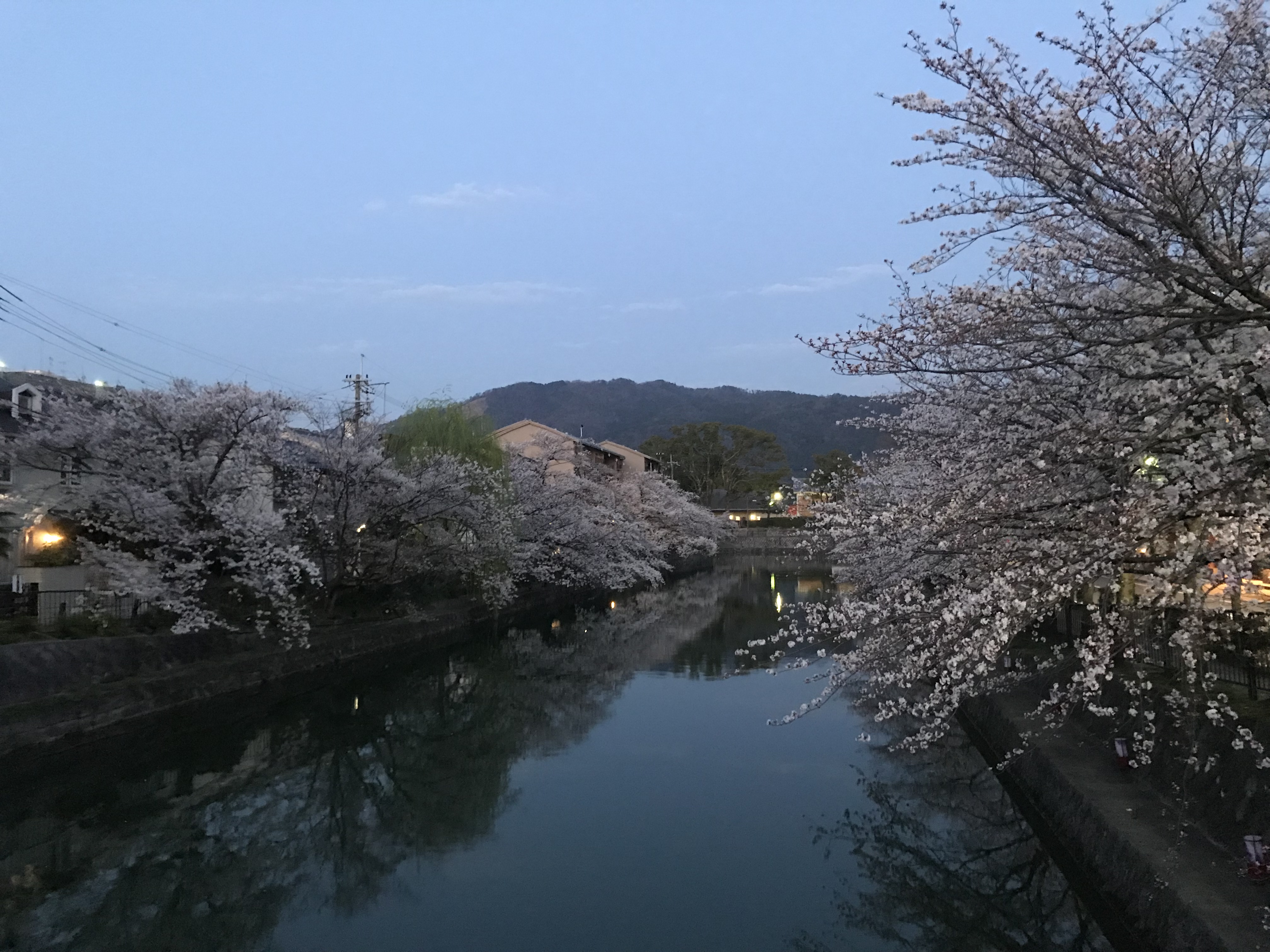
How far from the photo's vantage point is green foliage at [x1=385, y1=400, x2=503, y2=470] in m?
23.6

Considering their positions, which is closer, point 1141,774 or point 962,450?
point 962,450

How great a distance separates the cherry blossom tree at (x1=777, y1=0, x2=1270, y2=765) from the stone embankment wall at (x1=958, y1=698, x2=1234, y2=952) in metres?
0.83

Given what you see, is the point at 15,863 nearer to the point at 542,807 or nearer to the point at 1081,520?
the point at 542,807

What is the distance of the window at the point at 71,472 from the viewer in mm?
14781

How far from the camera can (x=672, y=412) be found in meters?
140

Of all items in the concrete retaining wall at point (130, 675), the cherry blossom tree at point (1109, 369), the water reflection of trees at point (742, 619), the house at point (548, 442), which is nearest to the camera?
the cherry blossom tree at point (1109, 369)

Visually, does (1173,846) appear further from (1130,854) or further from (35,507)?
(35,507)

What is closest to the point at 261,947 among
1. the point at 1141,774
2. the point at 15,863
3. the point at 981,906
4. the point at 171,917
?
the point at 171,917

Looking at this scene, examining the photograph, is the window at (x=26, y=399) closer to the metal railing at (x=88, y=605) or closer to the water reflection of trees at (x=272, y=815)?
the metal railing at (x=88, y=605)

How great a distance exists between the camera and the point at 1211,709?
5246 millimetres

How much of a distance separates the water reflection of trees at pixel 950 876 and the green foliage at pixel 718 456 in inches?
2250

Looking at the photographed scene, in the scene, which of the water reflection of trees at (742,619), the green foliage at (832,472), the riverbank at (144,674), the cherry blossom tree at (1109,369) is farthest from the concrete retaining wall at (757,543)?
the cherry blossom tree at (1109,369)

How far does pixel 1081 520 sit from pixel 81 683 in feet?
40.6

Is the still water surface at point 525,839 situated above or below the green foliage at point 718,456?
below
